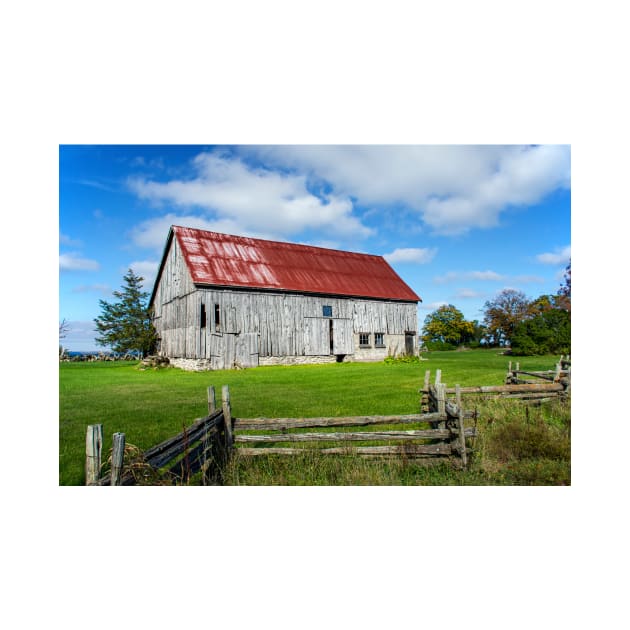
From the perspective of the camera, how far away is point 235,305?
57.8ft

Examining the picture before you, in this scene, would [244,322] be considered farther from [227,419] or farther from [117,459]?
[117,459]

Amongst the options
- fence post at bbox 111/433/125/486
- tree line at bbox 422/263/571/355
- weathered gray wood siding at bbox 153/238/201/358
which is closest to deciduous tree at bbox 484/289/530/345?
tree line at bbox 422/263/571/355

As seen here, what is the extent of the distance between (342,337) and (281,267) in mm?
4485

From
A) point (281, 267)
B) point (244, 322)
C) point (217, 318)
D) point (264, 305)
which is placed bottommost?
point (244, 322)

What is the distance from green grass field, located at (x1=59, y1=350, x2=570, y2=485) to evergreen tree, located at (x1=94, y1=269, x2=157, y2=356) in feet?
13.9

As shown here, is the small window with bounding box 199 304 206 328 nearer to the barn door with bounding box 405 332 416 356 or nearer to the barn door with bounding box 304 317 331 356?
the barn door with bounding box 304 317 331 356

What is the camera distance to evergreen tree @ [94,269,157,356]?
17.4 metres

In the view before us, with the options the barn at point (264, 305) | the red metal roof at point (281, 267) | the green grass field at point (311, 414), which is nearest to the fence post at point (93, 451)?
the green grass field at point (311, 414)

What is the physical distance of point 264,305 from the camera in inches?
721

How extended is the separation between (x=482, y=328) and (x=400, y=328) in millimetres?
4553

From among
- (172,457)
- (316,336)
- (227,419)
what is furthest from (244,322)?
(172,457)

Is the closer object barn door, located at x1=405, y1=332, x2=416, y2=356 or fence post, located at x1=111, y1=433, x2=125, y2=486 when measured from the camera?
fence post, located at x1=111, y1=433, x2=125, y2=486

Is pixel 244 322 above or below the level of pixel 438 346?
above
